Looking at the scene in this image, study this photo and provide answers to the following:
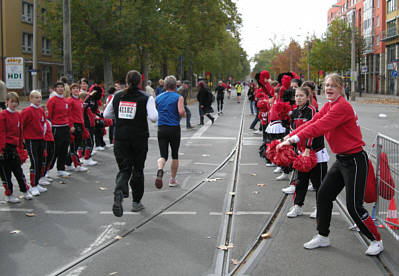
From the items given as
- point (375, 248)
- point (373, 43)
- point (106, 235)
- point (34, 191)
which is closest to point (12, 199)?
A: point (34, 191)

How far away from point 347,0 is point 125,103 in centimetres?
8799

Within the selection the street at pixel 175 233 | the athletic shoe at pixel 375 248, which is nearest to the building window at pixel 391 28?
the street at pixel 175 233

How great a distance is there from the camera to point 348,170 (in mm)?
4969

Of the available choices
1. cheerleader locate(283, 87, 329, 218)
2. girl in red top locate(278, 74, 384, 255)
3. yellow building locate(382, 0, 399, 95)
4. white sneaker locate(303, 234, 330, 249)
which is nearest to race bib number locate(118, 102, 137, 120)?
cheerleader locate(283, 87, 329, 218)

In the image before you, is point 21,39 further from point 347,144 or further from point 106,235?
point 347,144

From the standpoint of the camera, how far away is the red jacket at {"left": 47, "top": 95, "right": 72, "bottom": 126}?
9188 mm

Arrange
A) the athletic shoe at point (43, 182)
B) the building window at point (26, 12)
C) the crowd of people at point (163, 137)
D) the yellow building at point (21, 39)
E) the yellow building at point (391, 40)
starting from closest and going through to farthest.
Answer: the crowd of people at point (163, 137) < the athletic shoe at point (43, 182) < the yellow building at point (21, 39) < the building window at point (26, 12) < the yellow building at point (391, 40)

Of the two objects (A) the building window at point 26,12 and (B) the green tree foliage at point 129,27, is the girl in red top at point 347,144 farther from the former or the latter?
(A) the building window at point 26,12

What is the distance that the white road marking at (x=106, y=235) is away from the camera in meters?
5.32

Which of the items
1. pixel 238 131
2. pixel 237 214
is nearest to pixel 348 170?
pixel 237 214

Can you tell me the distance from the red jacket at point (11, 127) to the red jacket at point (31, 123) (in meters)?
0.32

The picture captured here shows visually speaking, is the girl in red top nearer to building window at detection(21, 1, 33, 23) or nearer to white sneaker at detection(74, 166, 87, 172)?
white sneaker at detection(74, 166, 87, 172)

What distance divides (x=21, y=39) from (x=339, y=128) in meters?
46.6

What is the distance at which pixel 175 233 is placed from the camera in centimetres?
582
